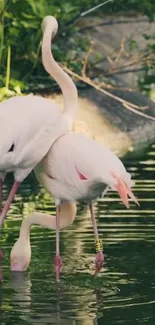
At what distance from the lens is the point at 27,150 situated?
6.86 m

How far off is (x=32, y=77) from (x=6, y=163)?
6.45 m

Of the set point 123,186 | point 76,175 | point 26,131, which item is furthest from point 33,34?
point 123,186

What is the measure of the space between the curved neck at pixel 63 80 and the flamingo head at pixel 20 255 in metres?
0.82

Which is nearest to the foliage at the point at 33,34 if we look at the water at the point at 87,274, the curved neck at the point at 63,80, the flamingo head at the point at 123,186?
the water at the point at 87,274

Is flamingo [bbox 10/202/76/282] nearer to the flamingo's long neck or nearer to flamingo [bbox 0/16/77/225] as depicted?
the flamingo's long neck

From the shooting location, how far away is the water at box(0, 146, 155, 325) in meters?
5.77

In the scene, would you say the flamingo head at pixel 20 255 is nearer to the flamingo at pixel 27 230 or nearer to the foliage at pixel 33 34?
the flamingo at pixel 27 230

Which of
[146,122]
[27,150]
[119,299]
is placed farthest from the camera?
[146,122]

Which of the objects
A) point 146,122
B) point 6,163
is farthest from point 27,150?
point 146,122

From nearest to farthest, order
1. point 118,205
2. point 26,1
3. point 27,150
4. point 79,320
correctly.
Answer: point 79,320, point 27,150, point 118,205, point 26,1

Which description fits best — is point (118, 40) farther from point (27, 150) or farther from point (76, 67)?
point (27, 150)

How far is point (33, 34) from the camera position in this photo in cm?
1277

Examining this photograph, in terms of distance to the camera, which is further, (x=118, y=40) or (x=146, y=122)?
(x=118, y=40)

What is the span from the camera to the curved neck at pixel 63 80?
734 cm
